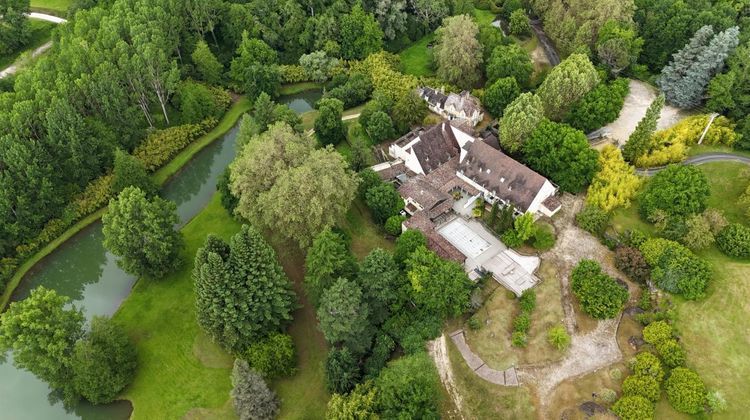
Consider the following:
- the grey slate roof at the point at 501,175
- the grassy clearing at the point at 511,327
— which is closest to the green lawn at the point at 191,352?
the grey slate roof at the point at 501,175

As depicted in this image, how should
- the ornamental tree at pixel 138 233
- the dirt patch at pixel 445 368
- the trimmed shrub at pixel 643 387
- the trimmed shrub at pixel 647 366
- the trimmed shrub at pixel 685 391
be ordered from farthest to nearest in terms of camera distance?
1. the ornamental tree at pixel 138 233
2. the dirt patch at pixel 445 368
3. the trimmed shrub at pixel 647 366
4. the trimmed shrub at pixel 643 387
5. the trimmed shrub at pixel 685 391

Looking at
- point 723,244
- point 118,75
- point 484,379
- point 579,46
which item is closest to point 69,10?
point 118,75

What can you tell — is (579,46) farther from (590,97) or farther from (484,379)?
(484,379)

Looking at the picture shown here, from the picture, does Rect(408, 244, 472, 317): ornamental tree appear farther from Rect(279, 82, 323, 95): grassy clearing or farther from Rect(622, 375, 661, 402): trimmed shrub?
Rect(279, 82, 323, 95): grassy clearing

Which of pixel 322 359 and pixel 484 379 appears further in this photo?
pixel 322 359

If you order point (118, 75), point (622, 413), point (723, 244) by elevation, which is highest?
point (118, 75)

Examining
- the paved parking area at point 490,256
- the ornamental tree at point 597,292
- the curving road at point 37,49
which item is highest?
the curving road at point 37,49

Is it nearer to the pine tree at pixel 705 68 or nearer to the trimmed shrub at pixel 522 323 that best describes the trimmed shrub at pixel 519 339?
the trimmed shrub at pixel 522 323

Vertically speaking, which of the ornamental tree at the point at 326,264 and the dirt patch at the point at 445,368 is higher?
the ornamental tree at the point at 326,264
